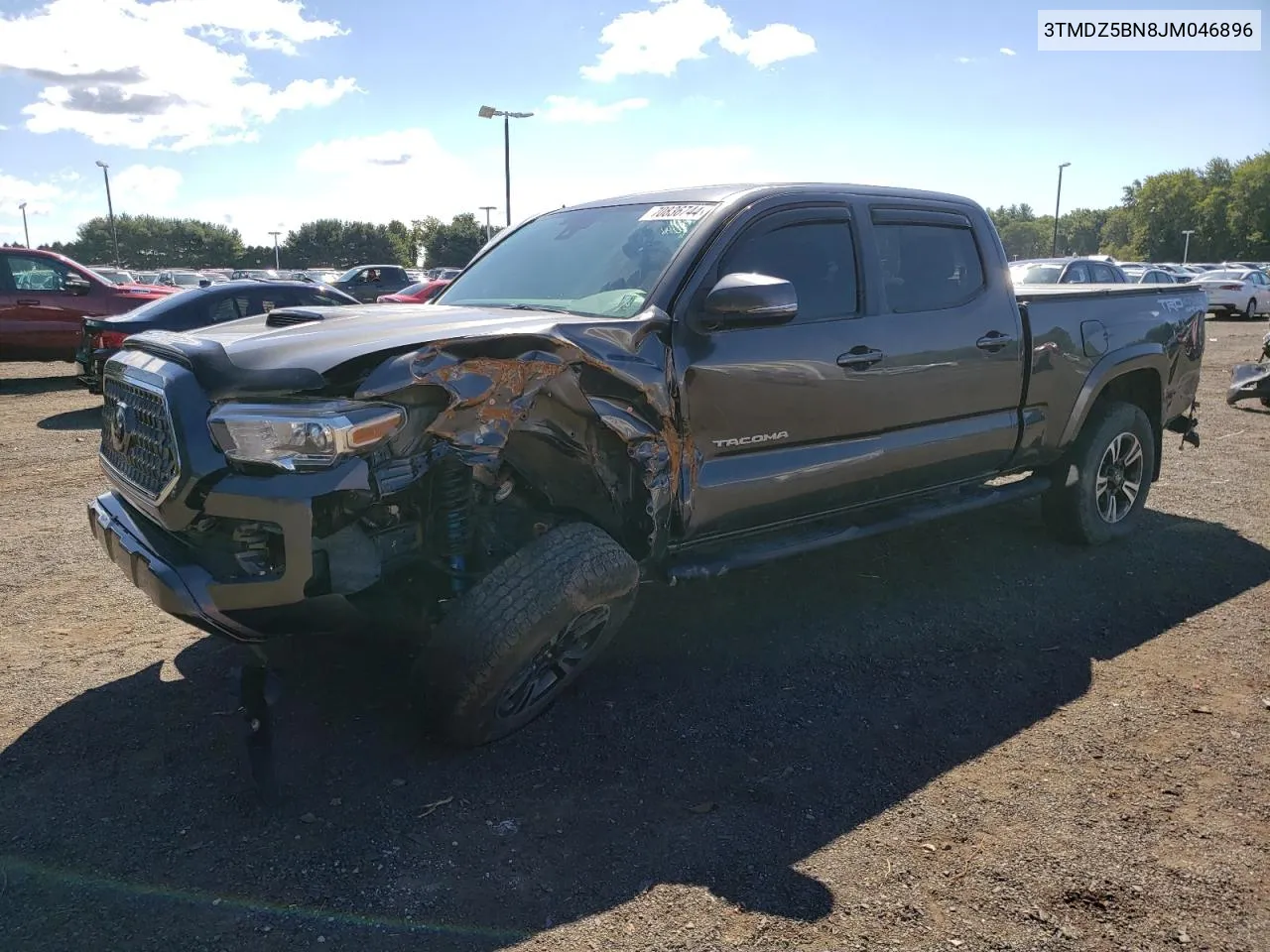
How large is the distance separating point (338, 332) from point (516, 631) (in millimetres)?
1146

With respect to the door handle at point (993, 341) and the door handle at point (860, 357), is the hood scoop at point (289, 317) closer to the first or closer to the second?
the door handle at point (860, 357)

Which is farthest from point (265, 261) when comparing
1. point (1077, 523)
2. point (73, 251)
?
point (1077, 523)

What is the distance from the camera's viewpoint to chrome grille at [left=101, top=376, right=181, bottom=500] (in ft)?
9.52

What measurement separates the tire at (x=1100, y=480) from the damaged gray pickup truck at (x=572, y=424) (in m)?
0.44

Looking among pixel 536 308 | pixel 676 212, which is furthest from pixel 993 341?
pixel 536 308

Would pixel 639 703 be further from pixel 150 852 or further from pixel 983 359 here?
pixel 983 359

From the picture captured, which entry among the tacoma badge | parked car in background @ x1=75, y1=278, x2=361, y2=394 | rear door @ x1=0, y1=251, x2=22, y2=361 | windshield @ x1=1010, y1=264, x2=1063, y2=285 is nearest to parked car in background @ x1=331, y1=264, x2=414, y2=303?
rear door @ x1=0, y1=251, x2=22, y2=361

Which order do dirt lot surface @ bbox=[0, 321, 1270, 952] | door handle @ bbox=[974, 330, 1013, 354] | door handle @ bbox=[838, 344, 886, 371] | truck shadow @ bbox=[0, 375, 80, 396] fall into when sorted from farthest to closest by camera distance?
truck shadow @ bbox=[0, 375, 80, 396], door handle @ bbox=[974, 330, 1013, 354], door handle @ bbox=[838, 344, 886, 371], dirt lot surface @ bbox=[0, 321, 1270, 952]

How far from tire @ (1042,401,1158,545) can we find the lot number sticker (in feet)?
9.21

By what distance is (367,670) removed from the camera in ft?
12.6

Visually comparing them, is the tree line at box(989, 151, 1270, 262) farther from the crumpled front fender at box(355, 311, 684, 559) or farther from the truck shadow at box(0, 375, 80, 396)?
the crumpled front fender at box(355, 311, 684, 559)

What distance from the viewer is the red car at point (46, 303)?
1229 cm

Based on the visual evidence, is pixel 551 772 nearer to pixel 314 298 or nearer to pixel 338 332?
pixel 338 332

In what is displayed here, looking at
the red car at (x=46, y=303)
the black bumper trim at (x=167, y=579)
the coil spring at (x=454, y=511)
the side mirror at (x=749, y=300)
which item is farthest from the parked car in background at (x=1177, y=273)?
the black bumper trim at (x=167, y=579)
